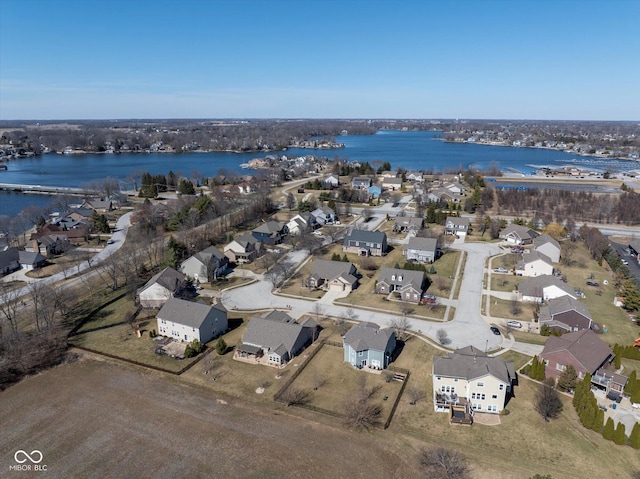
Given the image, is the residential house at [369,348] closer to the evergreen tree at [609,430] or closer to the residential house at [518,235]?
the evergreen tree at [609,430]

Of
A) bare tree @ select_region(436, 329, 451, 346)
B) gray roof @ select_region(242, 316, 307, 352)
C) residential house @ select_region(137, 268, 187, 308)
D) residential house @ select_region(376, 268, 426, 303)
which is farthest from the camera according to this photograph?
residential house @ select_region(376, 268, 426, 303)

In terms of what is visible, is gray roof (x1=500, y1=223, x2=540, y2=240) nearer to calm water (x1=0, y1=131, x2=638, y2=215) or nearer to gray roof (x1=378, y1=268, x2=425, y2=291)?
gray roof (x1=378, y1=268, x2=425, y2=291)

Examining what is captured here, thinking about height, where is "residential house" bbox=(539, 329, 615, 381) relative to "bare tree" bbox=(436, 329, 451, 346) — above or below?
above

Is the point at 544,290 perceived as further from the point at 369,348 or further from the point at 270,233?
the point at 270,233

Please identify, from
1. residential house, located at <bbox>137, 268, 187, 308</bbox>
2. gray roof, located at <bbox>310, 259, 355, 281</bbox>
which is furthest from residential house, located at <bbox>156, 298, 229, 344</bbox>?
gray roof, located at <bbox>310, 259, 355, 281</bbox>

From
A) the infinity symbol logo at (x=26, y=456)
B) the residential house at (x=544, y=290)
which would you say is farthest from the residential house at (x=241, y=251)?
the residential house at (x=544, y=290)

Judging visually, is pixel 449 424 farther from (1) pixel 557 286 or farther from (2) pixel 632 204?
(2) pixel 632 204

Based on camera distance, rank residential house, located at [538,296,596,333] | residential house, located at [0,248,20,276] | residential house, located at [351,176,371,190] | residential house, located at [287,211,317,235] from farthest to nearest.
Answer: residential house, located at [351,176,371,190] → residential house, located at [287,211,317,235] → residential house, located at [0,248,20,276] → residential house, located at [538,296,596,333]

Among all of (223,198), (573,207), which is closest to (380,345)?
(223,198)
